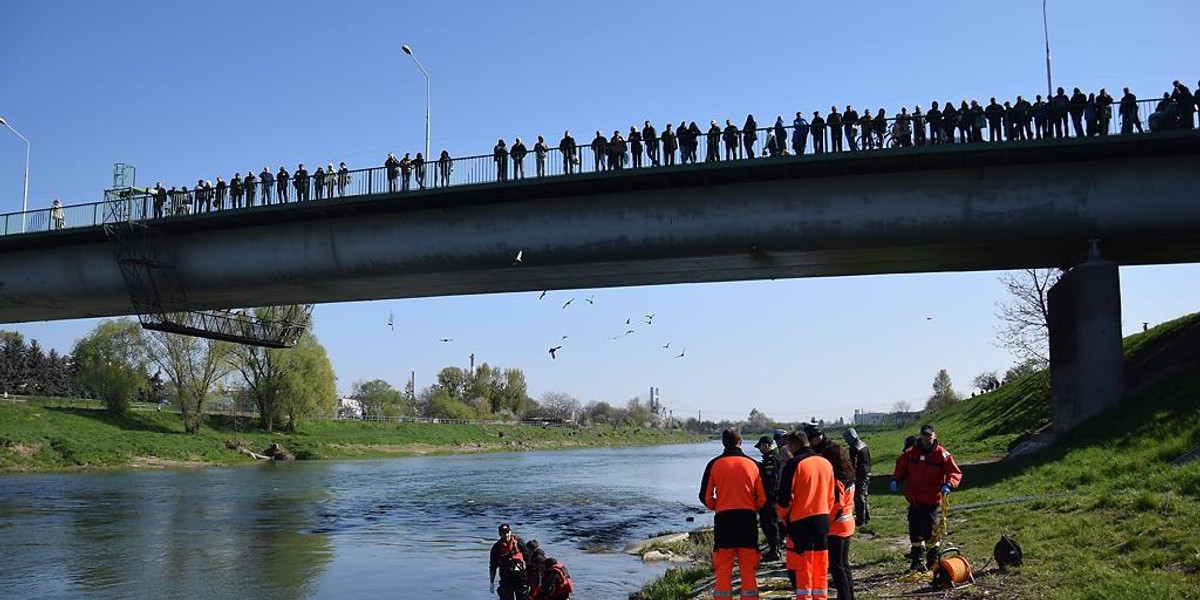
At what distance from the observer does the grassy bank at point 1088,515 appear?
10.2m

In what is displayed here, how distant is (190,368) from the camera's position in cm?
7206

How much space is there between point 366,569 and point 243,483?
2813 centimetres

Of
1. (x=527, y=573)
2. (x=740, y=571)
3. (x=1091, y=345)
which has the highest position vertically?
(x=1091, y=345)

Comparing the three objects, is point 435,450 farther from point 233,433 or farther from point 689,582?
point 689,582

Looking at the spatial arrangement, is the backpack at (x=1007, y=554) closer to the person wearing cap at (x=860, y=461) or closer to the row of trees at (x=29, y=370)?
the person wearing cap at (x=860, y=461)

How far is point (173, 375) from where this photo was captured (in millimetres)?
71688

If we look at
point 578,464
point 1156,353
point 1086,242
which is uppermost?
point 1086,242

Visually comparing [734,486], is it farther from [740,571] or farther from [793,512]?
[740,571]

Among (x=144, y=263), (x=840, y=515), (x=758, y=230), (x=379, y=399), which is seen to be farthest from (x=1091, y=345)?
(x=379, y=399)

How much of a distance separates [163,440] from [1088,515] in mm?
61771

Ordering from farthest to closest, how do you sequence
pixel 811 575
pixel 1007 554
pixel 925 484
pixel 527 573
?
pixel 527 573, pixel 925 484, pixel 1007 554, pixel 811 575

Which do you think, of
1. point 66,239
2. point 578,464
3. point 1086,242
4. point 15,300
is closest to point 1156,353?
point 1086,242

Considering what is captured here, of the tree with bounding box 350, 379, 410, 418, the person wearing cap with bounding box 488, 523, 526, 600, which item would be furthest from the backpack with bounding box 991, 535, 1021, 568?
the tree with bounding box 350, 379, 410, 418

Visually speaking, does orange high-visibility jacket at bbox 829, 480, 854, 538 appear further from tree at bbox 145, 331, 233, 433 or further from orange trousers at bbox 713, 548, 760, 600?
tree at bbox 145, 331, 233, 433
